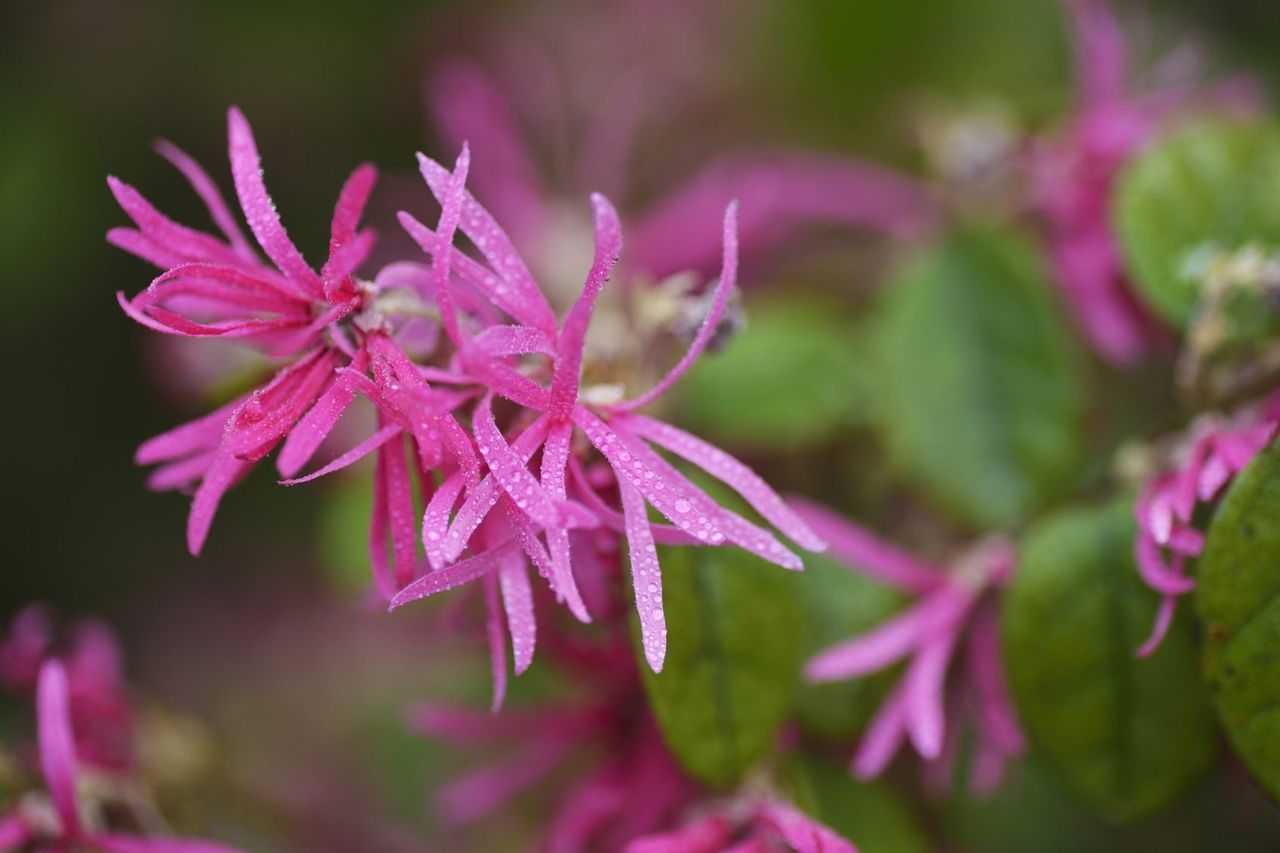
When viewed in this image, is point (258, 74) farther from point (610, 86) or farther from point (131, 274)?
point (610, 86)

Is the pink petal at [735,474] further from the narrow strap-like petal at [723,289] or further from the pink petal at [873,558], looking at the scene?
the pink petal at [873,558]

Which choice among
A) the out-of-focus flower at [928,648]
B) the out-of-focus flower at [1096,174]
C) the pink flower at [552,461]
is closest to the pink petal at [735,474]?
the pink flower at [552,461]

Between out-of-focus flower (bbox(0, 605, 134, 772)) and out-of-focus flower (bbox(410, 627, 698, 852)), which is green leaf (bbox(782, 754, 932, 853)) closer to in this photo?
out-of-focus flower (bbox(410, 627, 698, 852))

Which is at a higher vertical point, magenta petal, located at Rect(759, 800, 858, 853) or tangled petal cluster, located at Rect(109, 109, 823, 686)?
tangled petal cluster, located at Rect(109, 109, 823, 686)

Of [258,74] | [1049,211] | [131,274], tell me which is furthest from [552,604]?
[258,74]

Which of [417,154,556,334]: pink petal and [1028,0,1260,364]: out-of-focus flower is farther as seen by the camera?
[1028,0,1260,364]: out-of-focus flower

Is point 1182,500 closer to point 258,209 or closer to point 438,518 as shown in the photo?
point 438,518

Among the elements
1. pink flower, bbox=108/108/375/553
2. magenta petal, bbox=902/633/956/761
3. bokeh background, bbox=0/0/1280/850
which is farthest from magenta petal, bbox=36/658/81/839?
bokeh background, bbox=0/0/1280/850
